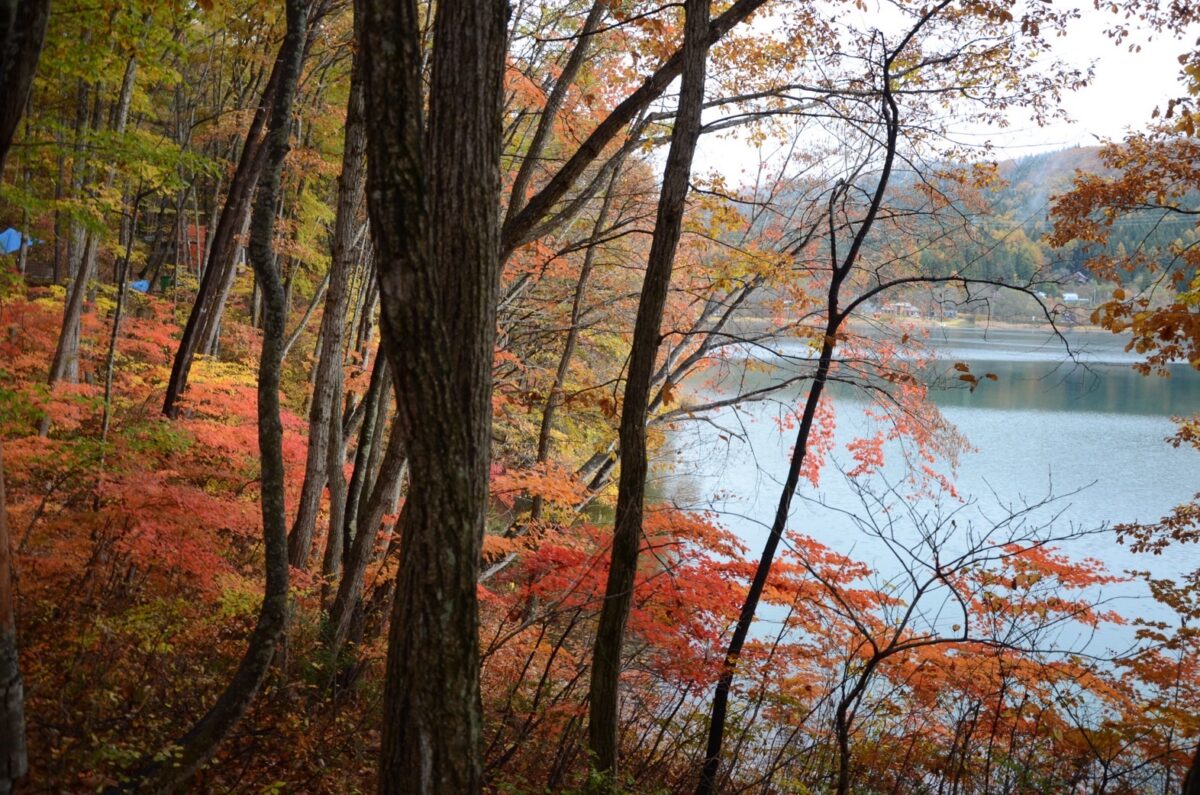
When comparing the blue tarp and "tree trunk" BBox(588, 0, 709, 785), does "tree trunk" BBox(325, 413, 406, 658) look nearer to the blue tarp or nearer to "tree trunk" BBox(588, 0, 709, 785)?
"tree trunk" BBox(588, 0, 709, 785)

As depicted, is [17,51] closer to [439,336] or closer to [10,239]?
[439,336]

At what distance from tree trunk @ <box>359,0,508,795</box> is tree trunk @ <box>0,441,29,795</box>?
3.78 feet

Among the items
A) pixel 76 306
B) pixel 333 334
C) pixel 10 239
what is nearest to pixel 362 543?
pixel 333 334

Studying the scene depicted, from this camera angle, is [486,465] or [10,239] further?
[10,239]

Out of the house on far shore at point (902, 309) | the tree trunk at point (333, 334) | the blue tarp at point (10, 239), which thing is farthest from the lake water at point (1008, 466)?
the blue tarp at point (10, 239)

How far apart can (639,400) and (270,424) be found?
1820mm

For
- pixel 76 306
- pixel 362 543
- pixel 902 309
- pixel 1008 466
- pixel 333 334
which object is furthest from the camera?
pixel 1008 466

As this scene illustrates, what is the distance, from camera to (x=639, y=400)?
13.4 feet

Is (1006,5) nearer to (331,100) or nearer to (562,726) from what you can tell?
(562,726)

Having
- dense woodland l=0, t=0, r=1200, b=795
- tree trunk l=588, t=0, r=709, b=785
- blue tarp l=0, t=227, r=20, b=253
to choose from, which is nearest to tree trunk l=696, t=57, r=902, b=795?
dense woodland l=0, t=0, r=1200, b=795

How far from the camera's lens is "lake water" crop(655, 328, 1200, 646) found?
40.6 ft

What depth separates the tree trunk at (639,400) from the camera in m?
3.99

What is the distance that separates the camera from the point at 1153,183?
633 cm

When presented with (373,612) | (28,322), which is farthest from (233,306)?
(373,612)
